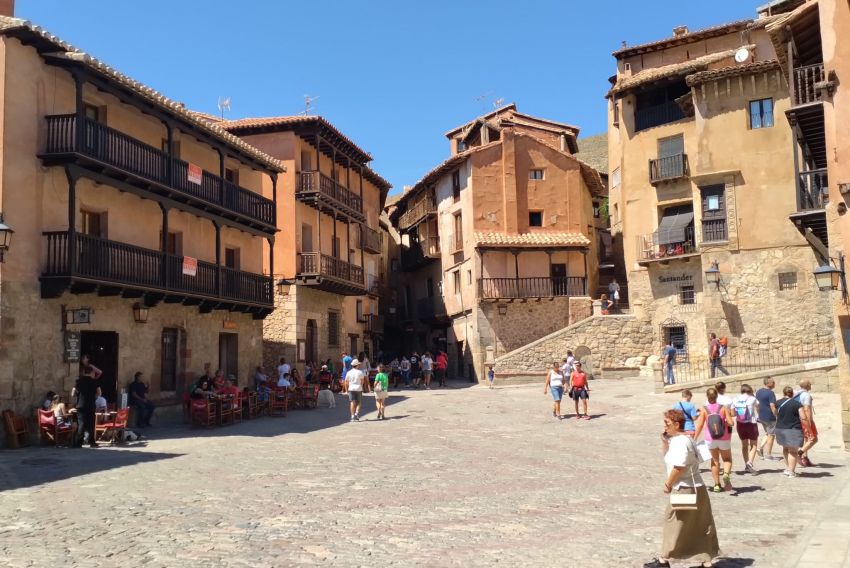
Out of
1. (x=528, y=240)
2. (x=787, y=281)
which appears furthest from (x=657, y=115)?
(x=787, y=281)

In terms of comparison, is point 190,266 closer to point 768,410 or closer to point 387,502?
point 387,502

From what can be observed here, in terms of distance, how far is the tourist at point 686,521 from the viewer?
6.73 metres

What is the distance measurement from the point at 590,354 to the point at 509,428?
1570cm

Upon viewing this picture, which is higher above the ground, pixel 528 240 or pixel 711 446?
pixel 528 240

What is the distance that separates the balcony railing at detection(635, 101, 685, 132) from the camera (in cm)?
3491

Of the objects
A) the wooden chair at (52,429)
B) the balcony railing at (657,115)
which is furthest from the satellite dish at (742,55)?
the wooden chair at (52,429)

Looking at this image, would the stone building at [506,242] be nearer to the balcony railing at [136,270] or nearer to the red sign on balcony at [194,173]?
the balcony railing at [136,270]

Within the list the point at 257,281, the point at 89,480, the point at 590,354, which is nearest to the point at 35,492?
the point at 89,480

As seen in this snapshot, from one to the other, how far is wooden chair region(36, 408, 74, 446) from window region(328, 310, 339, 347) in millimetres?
18537

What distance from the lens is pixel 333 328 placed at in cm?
3500

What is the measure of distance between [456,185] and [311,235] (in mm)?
10904

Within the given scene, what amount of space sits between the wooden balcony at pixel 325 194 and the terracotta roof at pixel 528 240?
20.9 feet

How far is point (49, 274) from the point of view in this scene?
17328 mm

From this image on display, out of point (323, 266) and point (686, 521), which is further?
point (323, 266)
